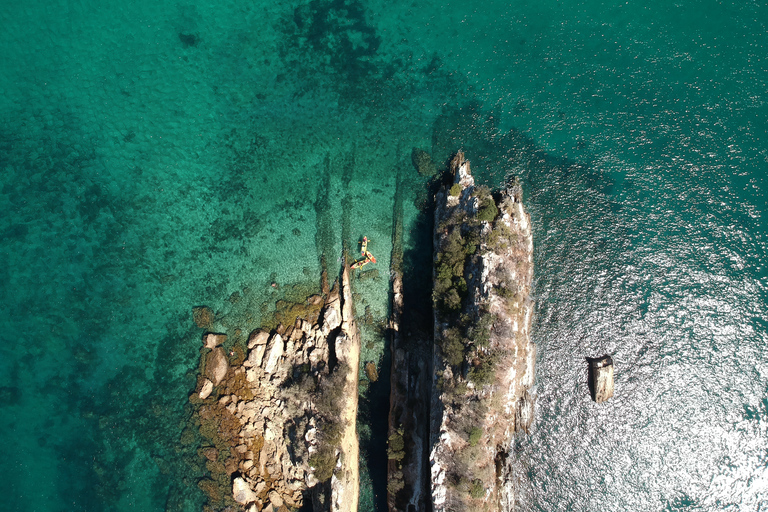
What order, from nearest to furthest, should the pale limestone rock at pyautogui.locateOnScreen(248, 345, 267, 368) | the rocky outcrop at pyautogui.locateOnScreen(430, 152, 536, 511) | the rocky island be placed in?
the rocky outcrop at pyautogui.locateOnScreen(430, 152, 536, 511) → the rocky island → the pale limestone rock at pyautogui.locateOnScreen(248, 345, 267, 368)

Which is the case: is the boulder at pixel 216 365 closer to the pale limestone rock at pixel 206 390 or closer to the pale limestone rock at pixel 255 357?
the pale limestone rock at pixel 206 390

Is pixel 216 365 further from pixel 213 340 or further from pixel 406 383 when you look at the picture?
pixel 406 383

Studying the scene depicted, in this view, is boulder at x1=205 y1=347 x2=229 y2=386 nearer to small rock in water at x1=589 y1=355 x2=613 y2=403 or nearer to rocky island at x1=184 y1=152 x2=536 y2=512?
rocky island at x1=184 y1=152 x2=536 y2=512

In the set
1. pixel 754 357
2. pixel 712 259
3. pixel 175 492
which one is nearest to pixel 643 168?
pixel 712 259

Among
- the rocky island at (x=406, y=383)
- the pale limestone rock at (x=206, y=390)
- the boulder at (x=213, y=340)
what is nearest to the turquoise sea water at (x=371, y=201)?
the pale limestone rock at (x=206, y=390)

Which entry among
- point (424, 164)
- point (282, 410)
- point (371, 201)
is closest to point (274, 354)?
point (282, 410)

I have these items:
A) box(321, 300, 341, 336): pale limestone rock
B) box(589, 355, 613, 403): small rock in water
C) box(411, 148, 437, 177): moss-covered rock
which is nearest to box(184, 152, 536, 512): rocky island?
box(321, 300, 341, 336): pale limestone rock
